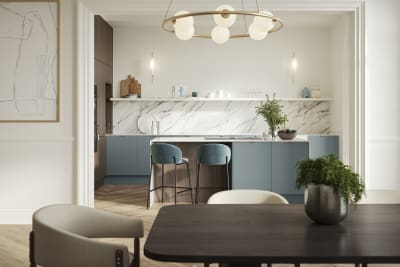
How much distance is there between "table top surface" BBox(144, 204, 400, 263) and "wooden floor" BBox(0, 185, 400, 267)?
5.09 ft

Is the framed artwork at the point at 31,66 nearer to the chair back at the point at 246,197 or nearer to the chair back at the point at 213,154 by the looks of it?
the chair back at the point at 213,154

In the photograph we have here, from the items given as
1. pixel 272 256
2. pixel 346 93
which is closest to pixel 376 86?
pixel 346 93

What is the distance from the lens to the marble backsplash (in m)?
8.88

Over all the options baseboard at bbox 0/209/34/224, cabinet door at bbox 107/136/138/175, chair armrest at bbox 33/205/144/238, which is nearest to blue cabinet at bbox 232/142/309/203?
baseboard at bbox 0/209/34/224

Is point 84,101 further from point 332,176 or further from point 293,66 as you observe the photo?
point 293,66

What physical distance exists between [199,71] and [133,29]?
1.48 metres

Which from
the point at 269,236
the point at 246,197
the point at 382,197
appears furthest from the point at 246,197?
the point at 269,236

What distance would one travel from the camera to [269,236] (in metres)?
1.88

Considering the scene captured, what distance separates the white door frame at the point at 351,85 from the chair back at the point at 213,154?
1406 millimetres

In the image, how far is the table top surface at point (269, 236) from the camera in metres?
1.61

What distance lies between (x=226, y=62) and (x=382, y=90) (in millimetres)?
4114

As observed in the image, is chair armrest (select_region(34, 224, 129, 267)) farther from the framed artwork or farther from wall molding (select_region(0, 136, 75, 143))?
the framed artwork

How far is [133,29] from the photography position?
29.4 feet

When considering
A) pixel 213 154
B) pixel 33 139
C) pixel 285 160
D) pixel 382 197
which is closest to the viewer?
pixel 382 197
